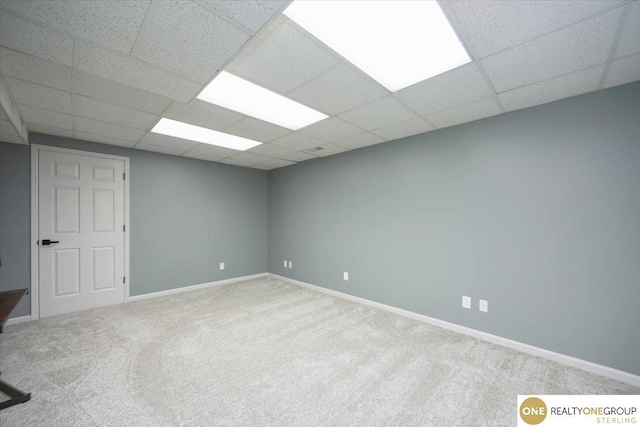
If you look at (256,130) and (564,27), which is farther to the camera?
(256,130)

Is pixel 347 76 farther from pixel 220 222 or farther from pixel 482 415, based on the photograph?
pixel 220 222

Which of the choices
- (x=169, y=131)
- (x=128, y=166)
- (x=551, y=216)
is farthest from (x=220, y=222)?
(x=551, y=216)

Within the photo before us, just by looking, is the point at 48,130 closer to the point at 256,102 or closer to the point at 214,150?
the point at 214,150

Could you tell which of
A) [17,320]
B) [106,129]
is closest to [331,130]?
[106,129]

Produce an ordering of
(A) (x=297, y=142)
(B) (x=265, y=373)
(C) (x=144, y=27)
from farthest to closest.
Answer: (A) (x=297, y=142)
(B) (x=265, y=373)
(C) (x=144, y=27)

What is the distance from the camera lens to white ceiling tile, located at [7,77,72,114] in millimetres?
2042

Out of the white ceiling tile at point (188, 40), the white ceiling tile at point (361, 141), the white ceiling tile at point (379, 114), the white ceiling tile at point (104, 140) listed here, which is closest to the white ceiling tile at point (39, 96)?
the white ceiling tile at point (104, 140)

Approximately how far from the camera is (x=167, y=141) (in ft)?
11.8

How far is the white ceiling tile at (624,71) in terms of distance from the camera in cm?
178

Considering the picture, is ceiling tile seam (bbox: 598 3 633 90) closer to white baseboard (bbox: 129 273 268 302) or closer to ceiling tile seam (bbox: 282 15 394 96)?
ceiling tile seam (bbox: 282 15 394 96)

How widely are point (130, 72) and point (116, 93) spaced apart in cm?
48

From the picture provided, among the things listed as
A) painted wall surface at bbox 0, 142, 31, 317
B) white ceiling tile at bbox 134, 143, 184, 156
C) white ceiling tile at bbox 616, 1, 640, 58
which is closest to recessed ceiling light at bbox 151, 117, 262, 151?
white ceiling tile at bbox 134, 143, 184, 156

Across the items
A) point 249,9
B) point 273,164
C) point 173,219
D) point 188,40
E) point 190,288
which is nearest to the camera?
point 249,9

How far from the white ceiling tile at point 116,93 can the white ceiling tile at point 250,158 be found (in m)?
1.86
